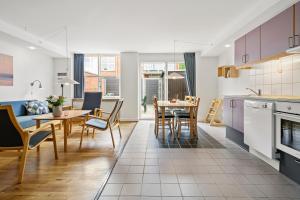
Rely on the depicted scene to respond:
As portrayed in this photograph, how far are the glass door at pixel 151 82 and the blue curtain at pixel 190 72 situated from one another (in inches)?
33.2

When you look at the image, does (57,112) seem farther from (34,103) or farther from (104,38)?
(104,38)

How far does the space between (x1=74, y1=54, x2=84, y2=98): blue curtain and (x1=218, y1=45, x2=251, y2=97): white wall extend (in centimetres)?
469

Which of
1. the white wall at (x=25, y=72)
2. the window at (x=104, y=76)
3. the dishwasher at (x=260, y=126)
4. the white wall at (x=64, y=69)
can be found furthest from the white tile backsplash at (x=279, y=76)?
the white wall at (x=64, y=69)

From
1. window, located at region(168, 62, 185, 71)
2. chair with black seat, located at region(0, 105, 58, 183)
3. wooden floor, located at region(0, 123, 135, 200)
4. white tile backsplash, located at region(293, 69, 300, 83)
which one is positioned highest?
window, located at region(168, 62, 185, 71)

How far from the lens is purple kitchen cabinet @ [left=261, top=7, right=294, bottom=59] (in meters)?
2.53

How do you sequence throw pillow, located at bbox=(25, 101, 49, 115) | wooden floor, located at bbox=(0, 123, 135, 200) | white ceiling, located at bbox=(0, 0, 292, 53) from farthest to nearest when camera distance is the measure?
throw pillow, located at bbox=(25, 101, 49, 115) → white ceiling, located at bbox=(0, 0, 292, 53) → wooden floor, located at bbox=(0, 123, 135, 200)

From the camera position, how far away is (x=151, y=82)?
7.35 metres

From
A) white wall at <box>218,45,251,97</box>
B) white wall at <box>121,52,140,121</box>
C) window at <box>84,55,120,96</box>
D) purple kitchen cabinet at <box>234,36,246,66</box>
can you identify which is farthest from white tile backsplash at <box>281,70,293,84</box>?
window at <box>84,55,120,96</box>

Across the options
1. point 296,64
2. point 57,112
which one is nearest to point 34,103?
point 57,112

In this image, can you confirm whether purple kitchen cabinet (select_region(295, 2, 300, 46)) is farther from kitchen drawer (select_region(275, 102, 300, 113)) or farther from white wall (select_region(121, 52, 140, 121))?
white wall (select_region(121, 52, 140, 121))

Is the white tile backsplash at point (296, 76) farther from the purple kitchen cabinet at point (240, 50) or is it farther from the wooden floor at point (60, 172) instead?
the wooden floor at point (60, 172)

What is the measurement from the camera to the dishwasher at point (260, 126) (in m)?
2.47

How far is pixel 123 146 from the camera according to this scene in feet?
11.8

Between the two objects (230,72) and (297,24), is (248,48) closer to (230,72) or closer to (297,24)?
(297,24)
